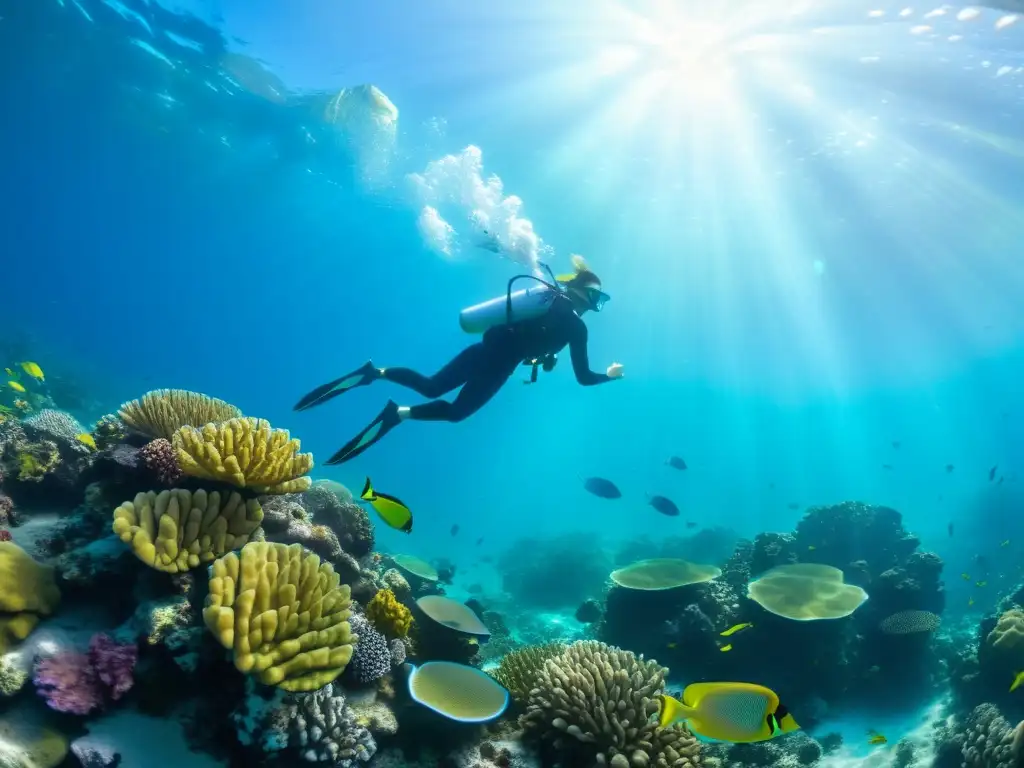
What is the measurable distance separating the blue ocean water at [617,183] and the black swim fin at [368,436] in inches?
367

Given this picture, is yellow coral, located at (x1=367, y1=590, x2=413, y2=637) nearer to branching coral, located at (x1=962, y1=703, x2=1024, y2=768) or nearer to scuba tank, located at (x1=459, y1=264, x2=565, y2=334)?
scuba tank, located at (x1=459, y1=264, x2=565, y2=334)

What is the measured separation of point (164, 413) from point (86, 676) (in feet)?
8.53

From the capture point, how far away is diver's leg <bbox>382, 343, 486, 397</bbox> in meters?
7.54

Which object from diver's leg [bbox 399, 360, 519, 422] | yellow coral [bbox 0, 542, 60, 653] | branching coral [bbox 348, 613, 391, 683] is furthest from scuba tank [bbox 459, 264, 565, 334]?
yellow coral [bbox 0, 542, 60, 653]

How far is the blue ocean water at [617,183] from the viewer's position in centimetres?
2194

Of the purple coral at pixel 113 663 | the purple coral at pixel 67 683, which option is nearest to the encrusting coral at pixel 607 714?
the purple coral at pixel 113 663

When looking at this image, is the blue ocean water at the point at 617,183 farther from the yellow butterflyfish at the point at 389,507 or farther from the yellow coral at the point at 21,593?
the yellow coral at the point at 21,593

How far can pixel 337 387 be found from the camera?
273 inches

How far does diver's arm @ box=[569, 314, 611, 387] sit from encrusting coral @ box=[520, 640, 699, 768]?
12.9ft

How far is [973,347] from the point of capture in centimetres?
5119

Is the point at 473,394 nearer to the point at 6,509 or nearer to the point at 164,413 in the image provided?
the point at 164,413

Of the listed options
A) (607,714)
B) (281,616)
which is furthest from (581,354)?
(281,616)

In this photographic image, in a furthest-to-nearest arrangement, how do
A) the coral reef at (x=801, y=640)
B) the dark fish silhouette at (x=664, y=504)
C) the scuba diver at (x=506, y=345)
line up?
the dark fish silhouette at (x=664, y=504) < the coral reef at (x=801, y=640) < the scuba diver at (x=506, y=345)

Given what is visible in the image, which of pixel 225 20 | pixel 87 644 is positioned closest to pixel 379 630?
pixel 87 644
